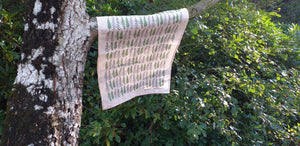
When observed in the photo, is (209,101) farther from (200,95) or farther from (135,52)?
(135,52)

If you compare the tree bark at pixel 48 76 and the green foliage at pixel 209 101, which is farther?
the green foliage at pixel 209 101

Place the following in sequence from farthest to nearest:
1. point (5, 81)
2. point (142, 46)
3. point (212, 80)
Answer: point (212, 80)
point (5, 81)
point (142, 46)

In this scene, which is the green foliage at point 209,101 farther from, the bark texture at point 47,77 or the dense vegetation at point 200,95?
the bark texture at point 47,77

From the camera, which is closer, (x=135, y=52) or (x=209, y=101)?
(x=135, y=52)

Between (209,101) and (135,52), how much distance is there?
0.81m

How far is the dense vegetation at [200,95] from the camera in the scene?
1.54m

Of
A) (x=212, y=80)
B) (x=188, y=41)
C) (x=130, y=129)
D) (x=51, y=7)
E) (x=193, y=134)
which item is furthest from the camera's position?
(x=188, y=41)

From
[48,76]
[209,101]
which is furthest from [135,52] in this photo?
[209,101]

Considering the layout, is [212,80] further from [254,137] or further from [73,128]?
[73,128]

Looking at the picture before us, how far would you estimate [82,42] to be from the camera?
105 cm

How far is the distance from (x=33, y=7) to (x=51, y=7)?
0.08 m

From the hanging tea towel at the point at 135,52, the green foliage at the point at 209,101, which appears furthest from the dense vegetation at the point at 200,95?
the hanging tea towel at the point at 135,52

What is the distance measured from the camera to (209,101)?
5.69ft

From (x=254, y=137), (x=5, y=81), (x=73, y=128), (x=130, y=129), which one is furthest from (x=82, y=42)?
(x=254, y=137)
